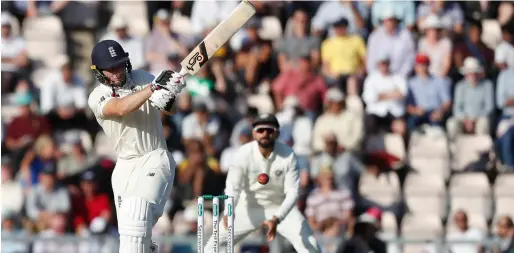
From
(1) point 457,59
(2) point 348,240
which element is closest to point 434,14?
(1) point 457,59

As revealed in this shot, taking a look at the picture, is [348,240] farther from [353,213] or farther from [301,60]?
[301,60]

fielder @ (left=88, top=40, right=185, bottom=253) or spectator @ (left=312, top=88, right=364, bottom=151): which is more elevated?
spectator @ (left=312, top=88, right=364, bottom=151)

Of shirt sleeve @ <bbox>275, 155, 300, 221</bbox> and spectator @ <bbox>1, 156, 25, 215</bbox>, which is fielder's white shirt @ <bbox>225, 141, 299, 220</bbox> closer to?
shirt sleeve @ <bbox>275, 155, 300, 221</bbox>

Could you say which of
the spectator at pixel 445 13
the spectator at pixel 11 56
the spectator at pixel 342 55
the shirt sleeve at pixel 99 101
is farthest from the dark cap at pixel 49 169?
the shirt sleeve at pixel 99 101

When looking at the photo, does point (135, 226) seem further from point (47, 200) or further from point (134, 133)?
point (47, 200)

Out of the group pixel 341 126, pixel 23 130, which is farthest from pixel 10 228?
pixel 341 126

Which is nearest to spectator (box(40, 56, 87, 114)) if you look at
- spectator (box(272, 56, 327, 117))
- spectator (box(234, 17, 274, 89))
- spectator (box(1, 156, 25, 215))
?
spectator (box(1, 156, 25, 215))
